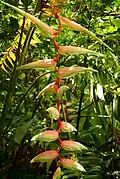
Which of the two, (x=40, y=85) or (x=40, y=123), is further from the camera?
(x=40, y=85)

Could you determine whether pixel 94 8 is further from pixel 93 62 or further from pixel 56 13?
pixel 56 13

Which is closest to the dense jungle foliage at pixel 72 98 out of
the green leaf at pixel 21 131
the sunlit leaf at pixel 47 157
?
the green leaf at pixel 21 131

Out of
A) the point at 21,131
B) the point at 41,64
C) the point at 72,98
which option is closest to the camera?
the point at 41,64

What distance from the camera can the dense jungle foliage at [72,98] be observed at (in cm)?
→ 116

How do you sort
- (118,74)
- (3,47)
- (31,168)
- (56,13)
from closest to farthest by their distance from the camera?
(56,13), (31,168), (118,74), (3,47)

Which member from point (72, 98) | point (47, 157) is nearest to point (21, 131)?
point (72, 98)

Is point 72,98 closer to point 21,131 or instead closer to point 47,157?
point 21,131

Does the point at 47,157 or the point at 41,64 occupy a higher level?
the point at 41,64

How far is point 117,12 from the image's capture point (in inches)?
55.1

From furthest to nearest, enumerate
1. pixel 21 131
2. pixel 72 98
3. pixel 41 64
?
1. pixel 72 98
2. pixel 21 131
3. pixel 41 64

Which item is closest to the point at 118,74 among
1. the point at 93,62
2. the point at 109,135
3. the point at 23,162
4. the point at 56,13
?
the point at 93,62

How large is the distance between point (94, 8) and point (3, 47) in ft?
0.98

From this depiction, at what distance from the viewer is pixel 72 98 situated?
1.32 metres

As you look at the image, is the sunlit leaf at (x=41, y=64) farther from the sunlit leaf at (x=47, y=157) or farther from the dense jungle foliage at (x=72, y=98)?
the dense jungle foliage at (x=72, y=98)
